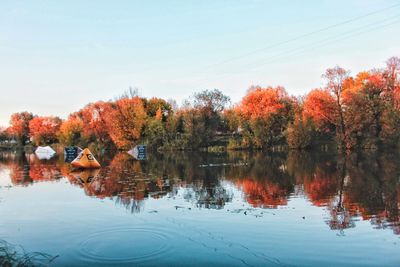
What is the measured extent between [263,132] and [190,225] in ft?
195

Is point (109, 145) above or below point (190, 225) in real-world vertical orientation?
above

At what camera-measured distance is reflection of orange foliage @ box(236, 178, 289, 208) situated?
669 inches

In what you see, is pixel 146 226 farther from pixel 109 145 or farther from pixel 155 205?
pixel 109 145

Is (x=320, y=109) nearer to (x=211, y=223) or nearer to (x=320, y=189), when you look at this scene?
(x=320, y=189)

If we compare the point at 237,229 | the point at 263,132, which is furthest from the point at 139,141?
the point at 237,229

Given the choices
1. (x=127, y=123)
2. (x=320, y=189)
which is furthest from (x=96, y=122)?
(x=320, y=189)

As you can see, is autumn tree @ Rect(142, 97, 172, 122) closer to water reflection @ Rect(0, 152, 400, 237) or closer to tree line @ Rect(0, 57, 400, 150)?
tree line @ Rect(0, 57, 400, 150)

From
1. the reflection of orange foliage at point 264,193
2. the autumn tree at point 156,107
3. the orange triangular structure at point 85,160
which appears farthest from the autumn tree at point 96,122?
the reflection of orange foliage at point 264,193

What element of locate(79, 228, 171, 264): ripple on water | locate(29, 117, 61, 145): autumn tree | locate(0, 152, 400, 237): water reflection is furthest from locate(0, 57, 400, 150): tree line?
locate(79, 228, 171, 264): ripple on water

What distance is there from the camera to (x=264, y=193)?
19828 mm

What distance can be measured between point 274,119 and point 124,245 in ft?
206

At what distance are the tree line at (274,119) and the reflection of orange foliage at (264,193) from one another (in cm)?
4421

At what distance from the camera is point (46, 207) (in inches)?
676

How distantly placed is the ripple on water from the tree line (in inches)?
2237
